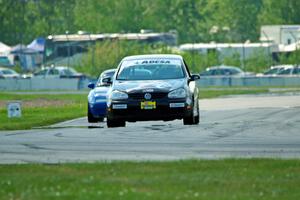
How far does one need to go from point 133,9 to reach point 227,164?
90786 mm

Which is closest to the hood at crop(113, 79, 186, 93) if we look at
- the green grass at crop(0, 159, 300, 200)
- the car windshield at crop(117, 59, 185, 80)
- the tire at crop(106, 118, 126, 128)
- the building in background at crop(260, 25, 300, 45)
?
the car windshield at crop(117, 59, 185, 80)

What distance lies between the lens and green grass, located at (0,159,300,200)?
15578 mm

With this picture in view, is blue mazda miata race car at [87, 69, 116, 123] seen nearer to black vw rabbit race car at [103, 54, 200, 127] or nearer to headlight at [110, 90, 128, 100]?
black vw rabbit race car at [103, 54, 200, 127]

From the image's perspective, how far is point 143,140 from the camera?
25078mm

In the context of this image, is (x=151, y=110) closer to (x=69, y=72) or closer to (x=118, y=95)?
(x=118, y=95)

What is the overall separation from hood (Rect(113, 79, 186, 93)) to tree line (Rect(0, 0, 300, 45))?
2882 inches

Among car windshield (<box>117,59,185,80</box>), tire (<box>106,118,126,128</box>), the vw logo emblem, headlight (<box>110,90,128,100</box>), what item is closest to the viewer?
the vw logo emblem

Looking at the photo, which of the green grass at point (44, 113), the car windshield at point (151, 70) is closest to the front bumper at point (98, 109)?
the green grass at point (44, 113)

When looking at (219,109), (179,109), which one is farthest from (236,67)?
(179,109)

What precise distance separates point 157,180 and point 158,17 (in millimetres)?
94318

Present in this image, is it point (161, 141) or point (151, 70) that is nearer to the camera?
point (161, 141)

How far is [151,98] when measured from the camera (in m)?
29.7

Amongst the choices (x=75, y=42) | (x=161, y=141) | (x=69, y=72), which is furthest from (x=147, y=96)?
(x=75, y=42)

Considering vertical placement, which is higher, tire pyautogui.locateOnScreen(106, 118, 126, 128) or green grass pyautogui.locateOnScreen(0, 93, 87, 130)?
tire pyautogui.locateOnScreen(106, 118, 126, 128)
